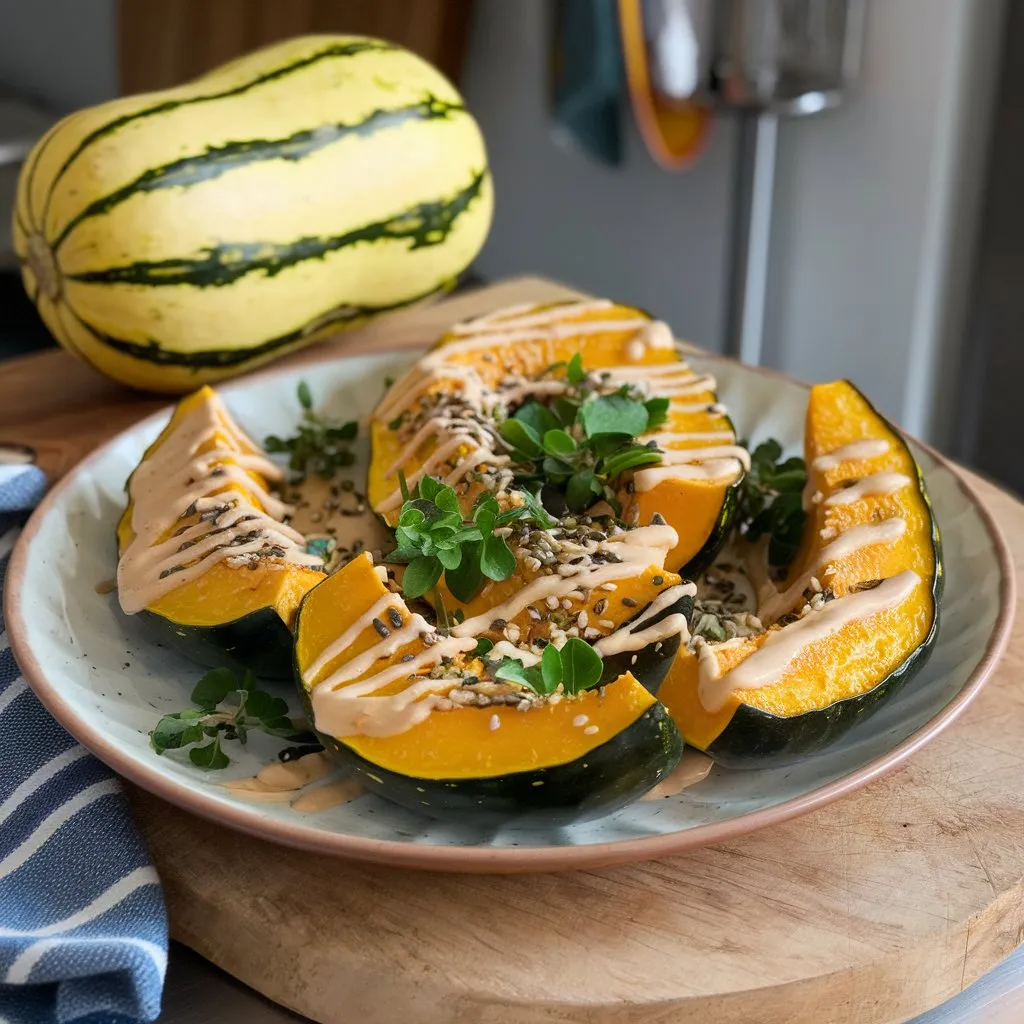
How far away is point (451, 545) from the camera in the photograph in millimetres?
939

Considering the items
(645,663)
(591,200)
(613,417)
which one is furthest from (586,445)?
(591,200)

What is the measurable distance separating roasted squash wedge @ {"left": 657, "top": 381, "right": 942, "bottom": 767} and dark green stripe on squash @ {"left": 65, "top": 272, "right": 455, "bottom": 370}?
65 centimetres

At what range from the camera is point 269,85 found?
1.49 metres

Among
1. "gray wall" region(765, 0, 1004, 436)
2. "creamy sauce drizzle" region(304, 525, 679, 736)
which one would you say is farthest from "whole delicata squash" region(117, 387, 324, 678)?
"gray wall" region(765, 0, 1004, 436)

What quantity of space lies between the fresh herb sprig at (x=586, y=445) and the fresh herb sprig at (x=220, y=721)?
293mm

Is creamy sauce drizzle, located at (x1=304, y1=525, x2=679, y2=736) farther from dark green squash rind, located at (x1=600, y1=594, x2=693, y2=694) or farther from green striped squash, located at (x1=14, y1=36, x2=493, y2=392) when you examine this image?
green striped squash, located at (x1=14, y1=36, x2=493, y2=392)

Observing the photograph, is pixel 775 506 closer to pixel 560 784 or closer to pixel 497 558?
pixel 497 558

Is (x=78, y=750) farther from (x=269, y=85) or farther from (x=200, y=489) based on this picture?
(x=269, y=85)

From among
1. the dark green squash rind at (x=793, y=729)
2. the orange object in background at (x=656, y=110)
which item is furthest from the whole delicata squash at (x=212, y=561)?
the orange object in background at (x=656, y=110)

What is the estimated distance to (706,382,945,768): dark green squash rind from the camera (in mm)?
849

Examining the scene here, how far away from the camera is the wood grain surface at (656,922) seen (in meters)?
0.77

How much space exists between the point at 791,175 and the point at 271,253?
4.06 feet

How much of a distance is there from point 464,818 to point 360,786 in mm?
95

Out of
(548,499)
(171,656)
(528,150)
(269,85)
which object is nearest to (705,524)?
(548,499)
